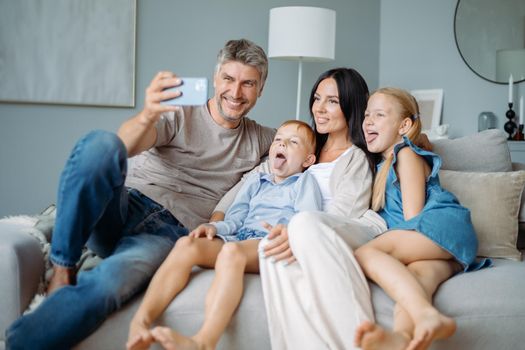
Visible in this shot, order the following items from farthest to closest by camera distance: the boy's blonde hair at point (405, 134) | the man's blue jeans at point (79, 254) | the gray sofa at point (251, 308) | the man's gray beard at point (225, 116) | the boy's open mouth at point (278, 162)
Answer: the man's gray beard at point (225, 116) → the boy's open mouth at point (278, 162) → the boy's blonde hair at point (405, 134) → the gray sofa at point (251, 308) → the man's blue jeans at point (79, 254)

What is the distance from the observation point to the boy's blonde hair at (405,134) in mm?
2100

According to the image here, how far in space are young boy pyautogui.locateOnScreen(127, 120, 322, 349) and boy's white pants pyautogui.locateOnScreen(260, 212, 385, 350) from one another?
99 millimetres

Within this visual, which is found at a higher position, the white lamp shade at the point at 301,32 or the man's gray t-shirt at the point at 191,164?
the white lamp shade at the point at 301,32

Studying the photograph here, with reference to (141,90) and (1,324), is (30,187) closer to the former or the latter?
(141,90)

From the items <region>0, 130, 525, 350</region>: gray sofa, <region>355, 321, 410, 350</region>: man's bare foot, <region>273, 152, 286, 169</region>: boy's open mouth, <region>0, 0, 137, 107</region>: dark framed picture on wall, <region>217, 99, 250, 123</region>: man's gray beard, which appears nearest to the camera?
<region>355, 321, 410, 350</region>: man's bare foot

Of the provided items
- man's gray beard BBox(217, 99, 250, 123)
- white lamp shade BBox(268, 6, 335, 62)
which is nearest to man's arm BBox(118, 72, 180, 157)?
man's gray beard BBox(217, 99, 250, 123)

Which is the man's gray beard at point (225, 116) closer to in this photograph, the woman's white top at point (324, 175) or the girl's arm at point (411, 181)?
the woman's white top at point (324, 175)

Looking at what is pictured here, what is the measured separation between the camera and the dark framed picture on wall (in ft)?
12.0

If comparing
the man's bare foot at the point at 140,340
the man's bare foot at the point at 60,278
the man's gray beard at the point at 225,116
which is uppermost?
the man's gray beard at the point at 225,116

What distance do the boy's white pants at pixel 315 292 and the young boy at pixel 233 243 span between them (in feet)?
0.33

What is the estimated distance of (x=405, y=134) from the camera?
218 centimetres

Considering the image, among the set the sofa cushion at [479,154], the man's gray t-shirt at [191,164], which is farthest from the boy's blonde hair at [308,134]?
the sofa cushion at [479,154]

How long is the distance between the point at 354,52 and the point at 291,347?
347cm

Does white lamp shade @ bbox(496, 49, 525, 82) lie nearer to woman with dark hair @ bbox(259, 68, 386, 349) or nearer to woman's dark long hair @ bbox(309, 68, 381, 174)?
woman's dark long hair @ bbox(309, 68, 381, 174)
